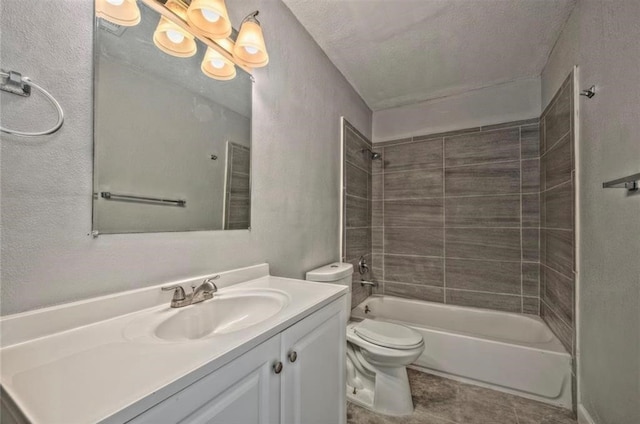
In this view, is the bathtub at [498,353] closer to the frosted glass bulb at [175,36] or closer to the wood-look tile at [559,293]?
the wood-look tile at [559,293]

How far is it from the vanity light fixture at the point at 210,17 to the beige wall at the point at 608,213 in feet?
5.27

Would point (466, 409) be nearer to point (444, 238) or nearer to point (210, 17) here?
point (444, 238)

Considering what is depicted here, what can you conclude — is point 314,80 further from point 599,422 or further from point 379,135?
point 599,422

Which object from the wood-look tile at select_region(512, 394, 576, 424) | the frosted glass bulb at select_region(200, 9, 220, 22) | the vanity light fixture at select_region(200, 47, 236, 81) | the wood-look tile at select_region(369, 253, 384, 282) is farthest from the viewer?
the wood-look tile at select_region(369, 253, 384, 282)

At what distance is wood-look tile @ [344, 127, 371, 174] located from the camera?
2371 mm

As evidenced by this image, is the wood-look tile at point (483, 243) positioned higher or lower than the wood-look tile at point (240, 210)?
lower

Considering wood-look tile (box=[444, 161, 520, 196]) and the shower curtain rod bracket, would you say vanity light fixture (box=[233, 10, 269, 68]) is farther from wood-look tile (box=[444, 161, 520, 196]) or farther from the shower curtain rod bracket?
wood-look tile (box=[444, 161, 520, 196])

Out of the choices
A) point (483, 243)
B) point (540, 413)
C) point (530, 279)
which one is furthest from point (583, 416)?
point (483, 243)

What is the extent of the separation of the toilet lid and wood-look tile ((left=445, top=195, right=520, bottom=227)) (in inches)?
49.7

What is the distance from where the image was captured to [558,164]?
1.86 meters

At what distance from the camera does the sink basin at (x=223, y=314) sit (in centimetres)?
90

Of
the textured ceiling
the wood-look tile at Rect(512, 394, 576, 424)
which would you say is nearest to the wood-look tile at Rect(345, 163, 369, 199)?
the textured ceiling

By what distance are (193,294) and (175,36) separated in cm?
99

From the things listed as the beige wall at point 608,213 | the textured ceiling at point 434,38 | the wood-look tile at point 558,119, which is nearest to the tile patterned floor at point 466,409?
the beige wall at point 608,213
